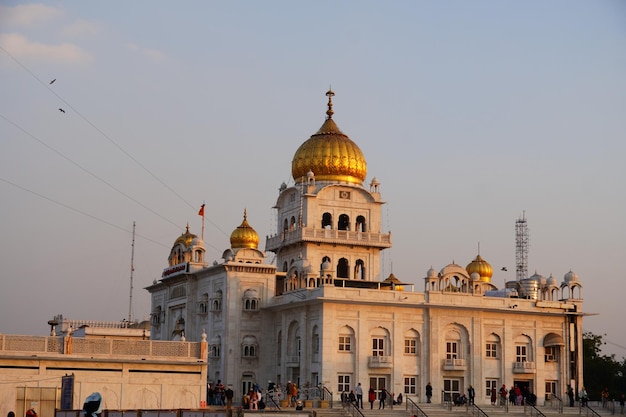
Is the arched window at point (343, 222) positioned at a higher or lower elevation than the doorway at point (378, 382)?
higher

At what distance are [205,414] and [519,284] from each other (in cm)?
3910

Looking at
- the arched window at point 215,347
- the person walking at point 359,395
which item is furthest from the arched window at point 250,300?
the person walking at point 359,395

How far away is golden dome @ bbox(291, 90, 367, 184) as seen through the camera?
236 ft

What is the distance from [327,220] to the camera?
71.7 metres

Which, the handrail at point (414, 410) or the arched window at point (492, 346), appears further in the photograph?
the arched window at point (492, 346)

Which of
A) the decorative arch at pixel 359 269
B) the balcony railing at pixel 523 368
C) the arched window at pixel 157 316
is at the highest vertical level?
the decorative arch at pixel 359 269

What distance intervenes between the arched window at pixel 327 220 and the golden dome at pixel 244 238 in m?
4.39

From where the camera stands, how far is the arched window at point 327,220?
234 feet

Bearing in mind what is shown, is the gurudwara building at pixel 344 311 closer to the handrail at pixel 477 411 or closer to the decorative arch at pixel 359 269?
the decorative arch at pixel 359 269

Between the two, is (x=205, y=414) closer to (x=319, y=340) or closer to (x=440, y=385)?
(x=319, y=340)

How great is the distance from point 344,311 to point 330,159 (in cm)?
1330

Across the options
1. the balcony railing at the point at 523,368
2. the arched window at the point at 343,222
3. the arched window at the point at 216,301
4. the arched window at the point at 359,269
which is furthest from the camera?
the arched window at the point at 343,222

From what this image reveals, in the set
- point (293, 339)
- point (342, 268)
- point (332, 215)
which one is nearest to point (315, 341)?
point (293, 339)

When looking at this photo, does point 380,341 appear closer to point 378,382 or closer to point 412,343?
point 412,343
